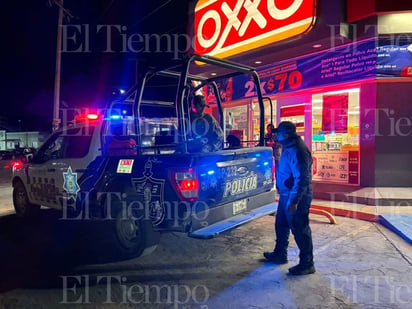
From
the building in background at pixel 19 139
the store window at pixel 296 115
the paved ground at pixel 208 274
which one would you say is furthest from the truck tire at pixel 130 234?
the building in background at pixel 19 139

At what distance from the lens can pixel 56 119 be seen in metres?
13.6

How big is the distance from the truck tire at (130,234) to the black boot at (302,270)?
1.92 meters

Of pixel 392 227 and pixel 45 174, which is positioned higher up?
pixel 45 174

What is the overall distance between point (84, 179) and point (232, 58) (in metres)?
6.13

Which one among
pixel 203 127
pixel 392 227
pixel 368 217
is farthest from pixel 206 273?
pixel 368 217

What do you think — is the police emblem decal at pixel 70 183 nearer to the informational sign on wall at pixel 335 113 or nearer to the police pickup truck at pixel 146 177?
the police pickup truck at pixel 146 177

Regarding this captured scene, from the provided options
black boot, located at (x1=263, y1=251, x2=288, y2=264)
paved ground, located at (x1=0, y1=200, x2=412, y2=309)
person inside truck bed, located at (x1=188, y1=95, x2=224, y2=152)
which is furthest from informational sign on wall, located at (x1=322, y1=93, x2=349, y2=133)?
black boot, located at (x1=263, y1=251, x2=288, y2=264)

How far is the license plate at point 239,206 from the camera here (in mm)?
4562

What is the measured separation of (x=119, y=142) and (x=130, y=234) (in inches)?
59.9

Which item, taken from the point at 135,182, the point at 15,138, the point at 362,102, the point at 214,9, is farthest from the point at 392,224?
the point at 15,138

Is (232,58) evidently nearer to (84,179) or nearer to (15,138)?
(84,179)

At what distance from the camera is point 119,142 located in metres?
5.54

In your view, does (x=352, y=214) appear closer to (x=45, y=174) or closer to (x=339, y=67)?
(x=339, y=67)

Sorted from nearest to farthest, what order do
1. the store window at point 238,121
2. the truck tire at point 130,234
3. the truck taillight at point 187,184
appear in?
the truck taillight at point 187,184
the truck tire at point 130,234
the store window at point 238,121
